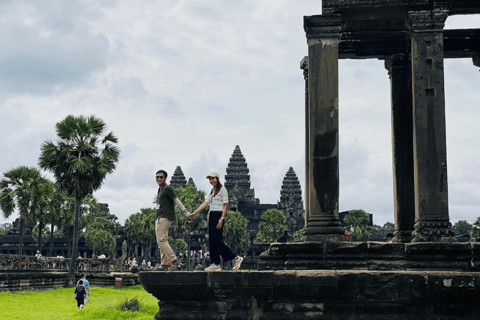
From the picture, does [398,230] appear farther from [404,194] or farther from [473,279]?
[473,279]

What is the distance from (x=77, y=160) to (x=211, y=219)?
21026 millimetres

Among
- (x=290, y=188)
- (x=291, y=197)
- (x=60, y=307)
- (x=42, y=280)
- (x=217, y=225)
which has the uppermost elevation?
(x=290, y=188)

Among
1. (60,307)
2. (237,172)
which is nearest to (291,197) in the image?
(237,172)

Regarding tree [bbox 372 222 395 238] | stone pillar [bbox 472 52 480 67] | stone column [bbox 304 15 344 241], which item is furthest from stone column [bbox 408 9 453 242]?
tree [bbox 372 222 395 238]

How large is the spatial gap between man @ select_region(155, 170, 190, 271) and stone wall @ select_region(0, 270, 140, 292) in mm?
15696

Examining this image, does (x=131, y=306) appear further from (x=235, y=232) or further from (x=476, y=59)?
(x=235, y=232)

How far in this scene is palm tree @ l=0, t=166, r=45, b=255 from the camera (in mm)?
36500

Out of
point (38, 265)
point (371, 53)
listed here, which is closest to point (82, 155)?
point (38, 265)

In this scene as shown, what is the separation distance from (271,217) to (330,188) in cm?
7558

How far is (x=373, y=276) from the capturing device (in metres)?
8.21

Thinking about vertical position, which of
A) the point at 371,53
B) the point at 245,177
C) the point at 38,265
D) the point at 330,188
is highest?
the point at 245,177

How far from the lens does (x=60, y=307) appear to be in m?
19.0

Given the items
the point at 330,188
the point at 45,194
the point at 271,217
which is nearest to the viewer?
the point at 330,188

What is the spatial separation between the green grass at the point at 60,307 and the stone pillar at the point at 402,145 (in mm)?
6555
